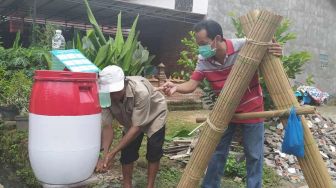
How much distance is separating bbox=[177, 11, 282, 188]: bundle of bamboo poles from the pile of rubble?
2.19 meters

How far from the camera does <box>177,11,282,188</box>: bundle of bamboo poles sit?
7.01ft

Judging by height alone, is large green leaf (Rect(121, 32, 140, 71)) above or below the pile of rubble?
above

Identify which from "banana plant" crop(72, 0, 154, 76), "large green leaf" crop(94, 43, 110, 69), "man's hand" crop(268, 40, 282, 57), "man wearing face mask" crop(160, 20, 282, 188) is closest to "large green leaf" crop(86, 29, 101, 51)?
"banana plant" crop(72, 0, 154, 76)

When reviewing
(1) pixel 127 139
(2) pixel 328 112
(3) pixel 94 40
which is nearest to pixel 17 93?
(3) pixel 94 40

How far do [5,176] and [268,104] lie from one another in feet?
11.7

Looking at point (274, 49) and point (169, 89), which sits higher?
point (274, 49)

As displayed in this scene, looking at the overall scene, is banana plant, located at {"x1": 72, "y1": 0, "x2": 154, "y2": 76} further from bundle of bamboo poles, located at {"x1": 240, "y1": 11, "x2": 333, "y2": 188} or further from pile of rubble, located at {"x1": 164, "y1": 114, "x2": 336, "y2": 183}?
bundle of bamboo poles, located at {"x1": 240, "y1": 11, "x2": 333, "y2": 188}

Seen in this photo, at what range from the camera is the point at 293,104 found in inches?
85.7

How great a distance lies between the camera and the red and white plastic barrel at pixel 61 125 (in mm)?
2090

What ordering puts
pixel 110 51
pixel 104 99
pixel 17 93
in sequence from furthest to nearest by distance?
pixel 17 93
pixel 110 51
pixel 104 99

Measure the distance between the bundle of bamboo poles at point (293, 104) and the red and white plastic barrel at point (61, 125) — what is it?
1.05m

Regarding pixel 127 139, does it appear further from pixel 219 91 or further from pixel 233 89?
pixel 233 89

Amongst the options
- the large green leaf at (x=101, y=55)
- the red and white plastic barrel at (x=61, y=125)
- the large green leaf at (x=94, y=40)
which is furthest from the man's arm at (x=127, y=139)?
the large green leaf at (x=94, y=40)

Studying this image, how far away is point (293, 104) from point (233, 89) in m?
0.35
